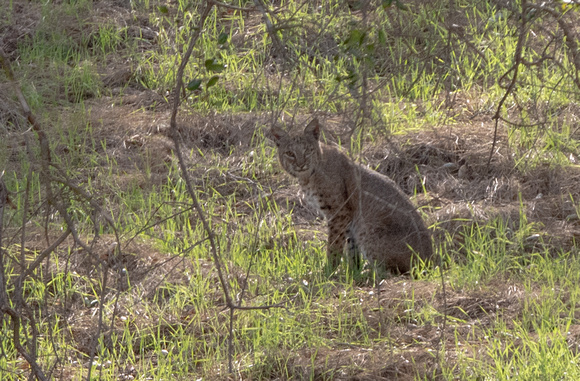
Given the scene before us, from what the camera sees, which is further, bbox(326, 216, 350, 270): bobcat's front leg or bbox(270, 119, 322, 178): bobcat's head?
bbox(270, 119, 322, 178): bobcat's head

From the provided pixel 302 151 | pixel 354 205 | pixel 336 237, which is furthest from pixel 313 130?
pixel 336 237

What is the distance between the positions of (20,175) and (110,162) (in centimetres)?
74

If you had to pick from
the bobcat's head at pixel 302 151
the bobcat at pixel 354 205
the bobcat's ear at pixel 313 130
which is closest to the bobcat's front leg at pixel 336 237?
the bobcat at pixel 354 205

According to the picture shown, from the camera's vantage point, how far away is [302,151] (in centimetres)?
562

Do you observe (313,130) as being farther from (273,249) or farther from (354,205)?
(273,249)

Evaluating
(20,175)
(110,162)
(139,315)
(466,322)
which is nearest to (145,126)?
(110,162)

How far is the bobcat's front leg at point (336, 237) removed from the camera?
17.5ft

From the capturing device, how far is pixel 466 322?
438 cm

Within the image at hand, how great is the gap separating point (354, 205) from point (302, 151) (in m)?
0.54

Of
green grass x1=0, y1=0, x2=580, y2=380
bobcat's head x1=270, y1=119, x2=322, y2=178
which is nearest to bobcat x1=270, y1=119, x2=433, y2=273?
bobcat's head x1=270, y1=119, x2=322, y2=178

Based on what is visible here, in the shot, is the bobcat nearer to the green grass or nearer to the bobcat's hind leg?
the bobcat's hind leg

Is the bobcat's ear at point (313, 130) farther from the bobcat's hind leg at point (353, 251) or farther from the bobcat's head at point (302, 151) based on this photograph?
the bobcat's hind leg at point (353, 251)

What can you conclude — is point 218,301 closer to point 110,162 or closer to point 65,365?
point 65,365

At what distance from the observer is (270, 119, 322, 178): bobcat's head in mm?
5621
